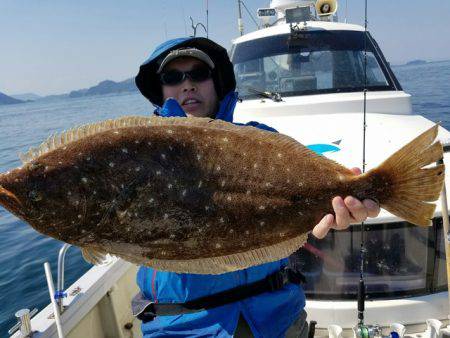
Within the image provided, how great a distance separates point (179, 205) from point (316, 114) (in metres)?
4.82

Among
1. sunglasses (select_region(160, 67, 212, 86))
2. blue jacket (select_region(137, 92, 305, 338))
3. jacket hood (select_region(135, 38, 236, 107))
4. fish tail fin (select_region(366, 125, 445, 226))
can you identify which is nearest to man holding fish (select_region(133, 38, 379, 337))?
blue jacket (select_region(137, 92, 305, 338))

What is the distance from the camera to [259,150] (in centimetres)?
206

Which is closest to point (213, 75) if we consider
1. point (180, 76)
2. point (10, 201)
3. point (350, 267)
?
point (180, 76)

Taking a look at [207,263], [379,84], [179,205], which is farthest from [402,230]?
[379,84]

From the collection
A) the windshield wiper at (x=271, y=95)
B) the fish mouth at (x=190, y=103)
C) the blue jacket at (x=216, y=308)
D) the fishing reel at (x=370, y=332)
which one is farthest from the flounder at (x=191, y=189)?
the windshield wiper at (x=271, y=95)

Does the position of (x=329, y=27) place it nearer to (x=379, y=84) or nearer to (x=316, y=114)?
(x=379, y=84)

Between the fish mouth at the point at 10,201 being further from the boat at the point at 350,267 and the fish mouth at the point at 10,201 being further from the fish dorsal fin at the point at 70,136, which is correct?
the boat at the point at 350,267

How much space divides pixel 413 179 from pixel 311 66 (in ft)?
19.0

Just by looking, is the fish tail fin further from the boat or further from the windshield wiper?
the windshield wiper

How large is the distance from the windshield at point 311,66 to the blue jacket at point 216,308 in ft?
16.8

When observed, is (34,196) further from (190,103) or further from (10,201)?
(190,103)

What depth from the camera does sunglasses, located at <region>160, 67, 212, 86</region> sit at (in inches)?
122

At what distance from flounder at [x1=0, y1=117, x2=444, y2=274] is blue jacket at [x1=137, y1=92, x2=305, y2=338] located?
22.7 inches

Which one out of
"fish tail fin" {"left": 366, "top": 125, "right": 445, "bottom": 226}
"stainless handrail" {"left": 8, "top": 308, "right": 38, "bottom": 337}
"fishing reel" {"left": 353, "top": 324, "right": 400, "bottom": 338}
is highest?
"fish tail fin" {"left": 366, "top": 125, "right": 445, "bottom": 226}
